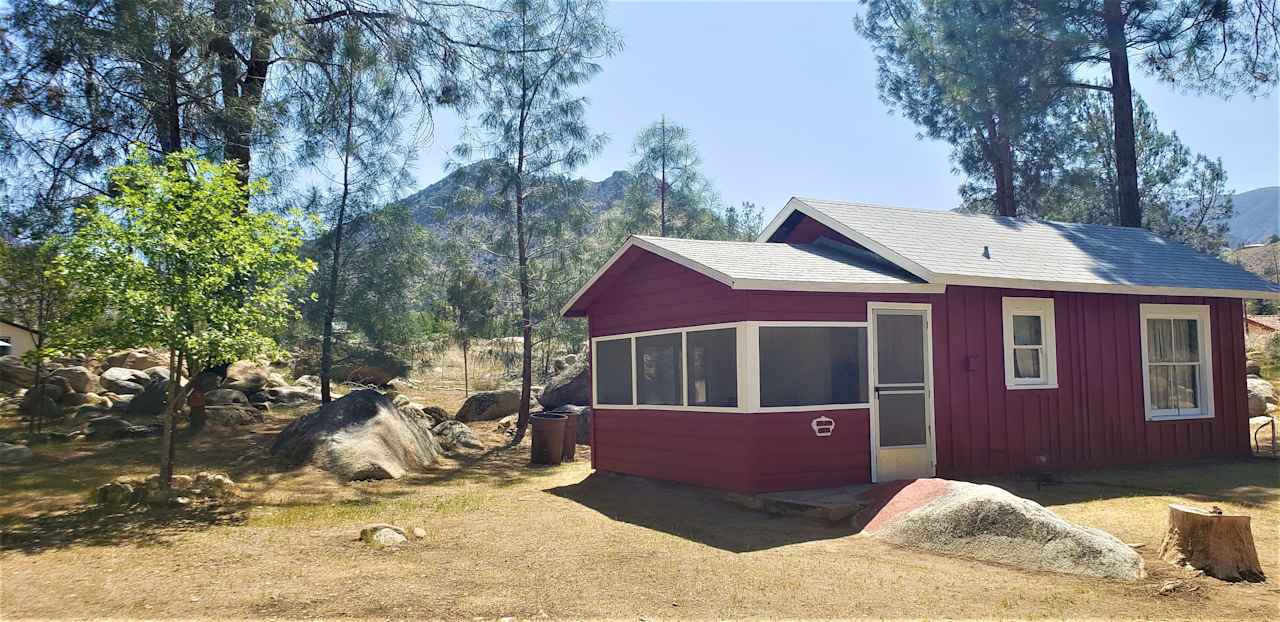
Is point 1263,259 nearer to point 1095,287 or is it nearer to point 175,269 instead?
point 1095,287

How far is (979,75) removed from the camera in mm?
18391

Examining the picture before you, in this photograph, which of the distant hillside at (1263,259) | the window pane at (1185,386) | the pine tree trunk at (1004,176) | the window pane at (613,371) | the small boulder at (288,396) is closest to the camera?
the window pane at (613,371)

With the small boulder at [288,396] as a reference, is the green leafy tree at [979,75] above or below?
above

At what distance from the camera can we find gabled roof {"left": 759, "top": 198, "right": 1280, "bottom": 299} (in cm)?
1005

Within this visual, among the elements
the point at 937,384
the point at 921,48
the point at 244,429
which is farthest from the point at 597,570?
the point at 921,48

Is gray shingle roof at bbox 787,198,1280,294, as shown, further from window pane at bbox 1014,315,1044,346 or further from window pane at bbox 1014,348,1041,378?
window pane at bbox 1014,348,1041,378

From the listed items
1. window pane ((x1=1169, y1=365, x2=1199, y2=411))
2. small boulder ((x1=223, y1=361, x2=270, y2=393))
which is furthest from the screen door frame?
small boulder ((x1=223, y1=361, x2=270, y2=393))

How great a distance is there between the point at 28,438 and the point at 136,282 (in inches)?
274

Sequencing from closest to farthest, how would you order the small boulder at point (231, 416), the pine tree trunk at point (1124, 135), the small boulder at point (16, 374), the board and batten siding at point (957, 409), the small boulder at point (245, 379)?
the board and batten siding at point (957, 409) < the small boulder at point (231, 416) < the pine tree trunk at point (1124, 135) < the small boulder at point (16, 374) < the small boulder at point (245, 379)

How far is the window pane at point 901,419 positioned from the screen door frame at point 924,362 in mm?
Answer: 79

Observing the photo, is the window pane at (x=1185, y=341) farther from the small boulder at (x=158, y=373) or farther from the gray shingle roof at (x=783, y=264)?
the small boulder at (x=158, y=373)

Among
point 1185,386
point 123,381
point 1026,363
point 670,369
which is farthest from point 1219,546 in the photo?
point 123,381

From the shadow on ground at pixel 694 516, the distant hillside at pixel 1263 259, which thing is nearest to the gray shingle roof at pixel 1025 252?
the shadow on ground at pixel 694 516

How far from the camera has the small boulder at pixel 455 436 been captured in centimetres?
1506
